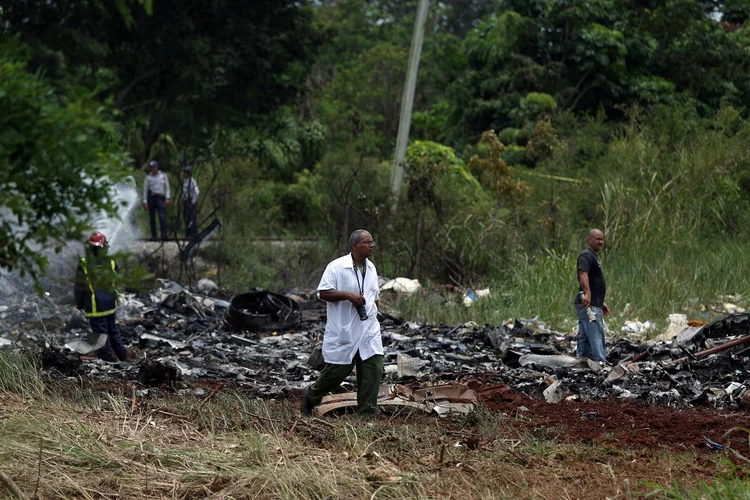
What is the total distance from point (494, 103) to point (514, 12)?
Result: 2739 mm

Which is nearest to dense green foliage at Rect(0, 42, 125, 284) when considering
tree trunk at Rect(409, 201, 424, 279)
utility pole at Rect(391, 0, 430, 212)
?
tree trunk at Rect(409, 201, 424, 279)

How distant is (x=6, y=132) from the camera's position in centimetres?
425

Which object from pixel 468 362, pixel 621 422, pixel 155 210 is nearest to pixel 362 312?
pixel 621 422

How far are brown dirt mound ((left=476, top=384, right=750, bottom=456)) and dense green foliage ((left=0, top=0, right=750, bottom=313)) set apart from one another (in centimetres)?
666

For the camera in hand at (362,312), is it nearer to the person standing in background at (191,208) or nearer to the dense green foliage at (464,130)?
the dense green foliage at (464,130)

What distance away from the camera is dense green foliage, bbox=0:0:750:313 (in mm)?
19203

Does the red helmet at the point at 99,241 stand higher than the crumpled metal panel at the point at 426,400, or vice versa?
the red helmet at the point at 99,241

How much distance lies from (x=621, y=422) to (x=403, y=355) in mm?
3925

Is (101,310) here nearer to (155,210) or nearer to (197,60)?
(155,210)

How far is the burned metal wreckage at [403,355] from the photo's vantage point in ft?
33.1

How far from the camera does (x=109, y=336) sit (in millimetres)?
12312

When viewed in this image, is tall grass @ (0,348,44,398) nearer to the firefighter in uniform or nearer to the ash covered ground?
the ash covered ground

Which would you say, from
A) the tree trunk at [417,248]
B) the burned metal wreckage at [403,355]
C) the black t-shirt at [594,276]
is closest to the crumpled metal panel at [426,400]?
the burned metal wreckage at [403,355]

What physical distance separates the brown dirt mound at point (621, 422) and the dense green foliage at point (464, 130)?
6.66 metres
